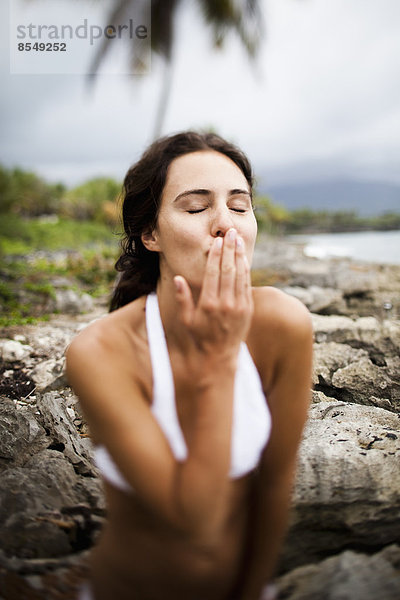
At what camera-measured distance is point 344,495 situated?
6.29ft

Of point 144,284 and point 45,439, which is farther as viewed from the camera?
point 45,439

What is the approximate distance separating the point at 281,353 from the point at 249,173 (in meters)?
1.10

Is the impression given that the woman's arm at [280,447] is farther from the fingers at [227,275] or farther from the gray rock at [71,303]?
the gray rock at [71,303]

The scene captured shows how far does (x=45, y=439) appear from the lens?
2627 millimetres

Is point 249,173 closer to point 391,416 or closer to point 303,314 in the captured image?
point 303,314

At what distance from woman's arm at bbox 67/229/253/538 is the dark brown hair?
0.56 metres

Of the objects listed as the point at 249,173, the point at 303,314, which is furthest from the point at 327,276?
the point at 303,314

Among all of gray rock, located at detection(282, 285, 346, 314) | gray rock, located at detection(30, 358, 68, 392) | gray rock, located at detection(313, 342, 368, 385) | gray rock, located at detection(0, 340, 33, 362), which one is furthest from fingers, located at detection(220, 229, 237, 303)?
gray rock, located at detection(282, 285, 346, 314)

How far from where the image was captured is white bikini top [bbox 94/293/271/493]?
1.38 meters

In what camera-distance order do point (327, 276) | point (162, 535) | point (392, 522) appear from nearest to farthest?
1. point (162, 535)
2. point (392, 522)
3. point (327, 276)

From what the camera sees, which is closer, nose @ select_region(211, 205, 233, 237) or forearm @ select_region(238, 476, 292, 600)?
forearm @ select_region(238, 476, 292, 600)

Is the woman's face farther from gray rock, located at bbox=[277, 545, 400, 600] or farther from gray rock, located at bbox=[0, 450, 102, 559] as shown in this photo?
gray rock, located at bbox=[0, 450, 102, 559]

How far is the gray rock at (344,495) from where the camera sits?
1.81 metres

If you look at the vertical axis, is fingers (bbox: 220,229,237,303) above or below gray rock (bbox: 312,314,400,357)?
above
